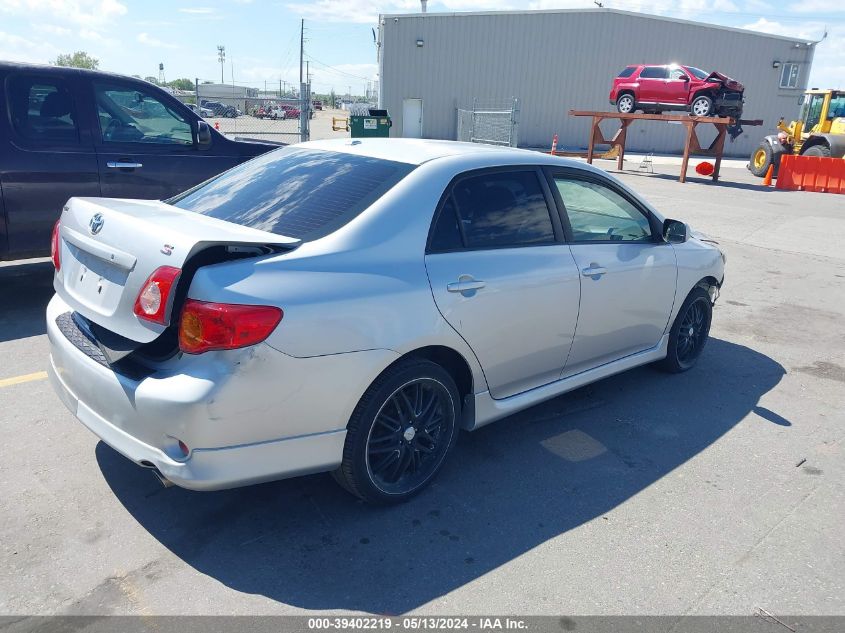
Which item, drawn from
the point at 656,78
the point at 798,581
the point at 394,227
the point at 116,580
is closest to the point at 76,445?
the point at 116,580

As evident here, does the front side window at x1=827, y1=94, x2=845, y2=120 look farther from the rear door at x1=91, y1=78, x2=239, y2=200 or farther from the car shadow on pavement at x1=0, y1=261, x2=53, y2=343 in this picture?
the car shadow on pavement at x1=0, y1=261, x2=53, y2=343

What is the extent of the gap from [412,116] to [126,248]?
33.0m

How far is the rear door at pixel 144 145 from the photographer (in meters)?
6.05

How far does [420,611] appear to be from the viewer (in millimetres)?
2605

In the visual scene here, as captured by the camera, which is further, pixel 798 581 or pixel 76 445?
pixel 76 445

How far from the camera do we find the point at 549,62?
3400cm

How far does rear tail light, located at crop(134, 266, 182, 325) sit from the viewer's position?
2646 mm

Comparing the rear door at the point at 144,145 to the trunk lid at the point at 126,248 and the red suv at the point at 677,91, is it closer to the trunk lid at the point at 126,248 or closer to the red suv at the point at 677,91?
the trunk lid at the point at 126,248

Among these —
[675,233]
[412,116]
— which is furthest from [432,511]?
[412,116]

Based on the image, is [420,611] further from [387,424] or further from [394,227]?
[394,227]

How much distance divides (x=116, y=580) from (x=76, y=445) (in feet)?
4.05

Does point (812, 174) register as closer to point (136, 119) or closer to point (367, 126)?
point (367, 126)

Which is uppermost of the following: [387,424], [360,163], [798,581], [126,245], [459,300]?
[360,163]

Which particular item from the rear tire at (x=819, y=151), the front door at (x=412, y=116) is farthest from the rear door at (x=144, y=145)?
the front door at (x=412, y=116)
